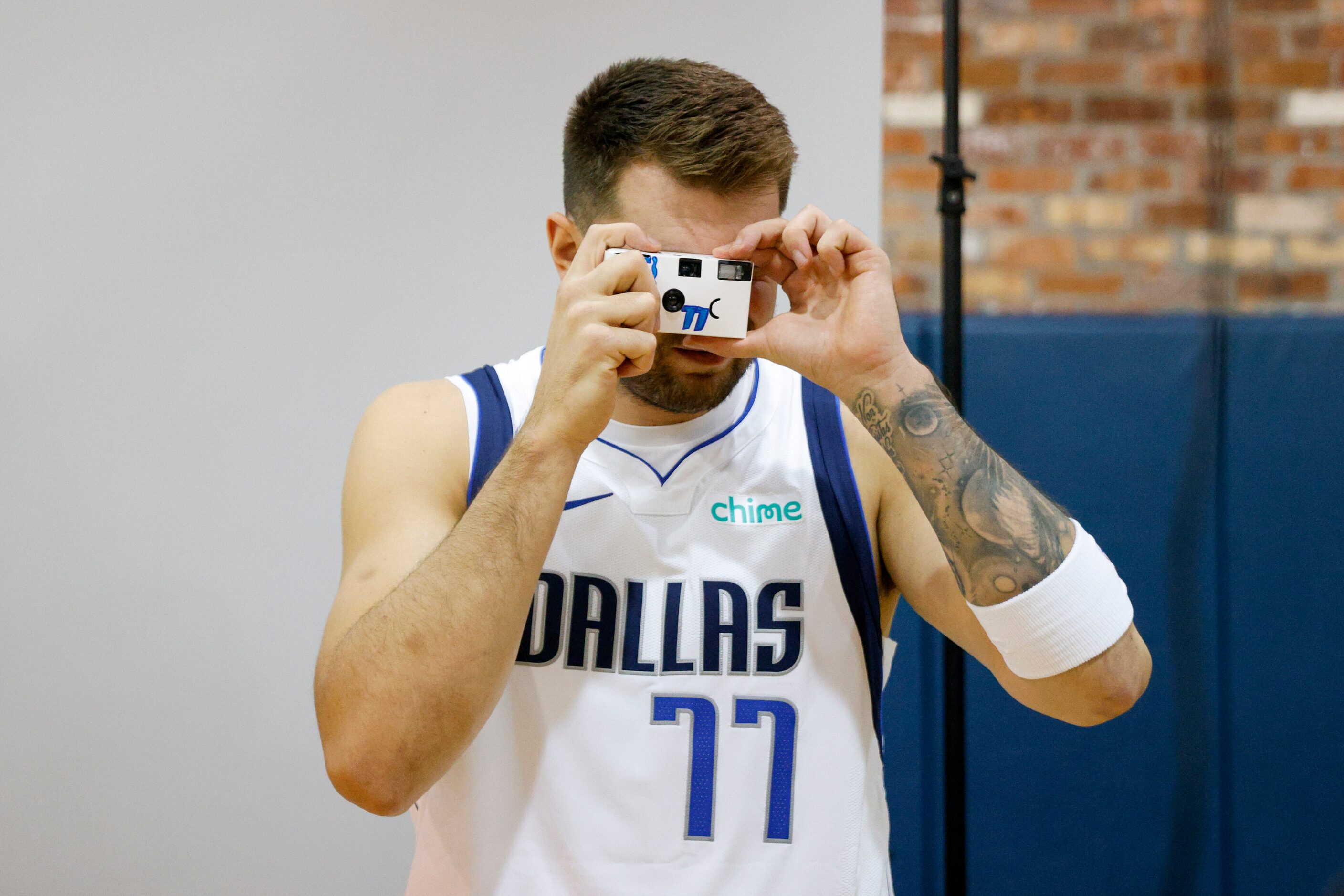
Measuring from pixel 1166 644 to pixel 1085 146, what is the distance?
96 cm

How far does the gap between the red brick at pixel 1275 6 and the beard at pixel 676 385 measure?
1460mm

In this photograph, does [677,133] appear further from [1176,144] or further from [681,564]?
[1176,144]

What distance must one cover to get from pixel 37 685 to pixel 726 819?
1.27 meters

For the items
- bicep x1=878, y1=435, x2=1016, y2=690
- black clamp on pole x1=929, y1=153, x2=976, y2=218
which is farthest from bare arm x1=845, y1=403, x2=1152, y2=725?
black clamp on pole x1=929, y1=153, x2=976, y2=218

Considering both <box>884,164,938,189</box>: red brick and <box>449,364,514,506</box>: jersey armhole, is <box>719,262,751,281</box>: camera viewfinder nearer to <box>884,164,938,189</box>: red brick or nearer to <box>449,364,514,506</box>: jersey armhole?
<box>449,364,514,506</box>: jersey armhole

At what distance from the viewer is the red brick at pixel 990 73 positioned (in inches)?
70.7

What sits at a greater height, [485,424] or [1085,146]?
[1085,146]

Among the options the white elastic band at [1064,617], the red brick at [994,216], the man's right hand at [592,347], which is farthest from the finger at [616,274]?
the red brick at [994,216]

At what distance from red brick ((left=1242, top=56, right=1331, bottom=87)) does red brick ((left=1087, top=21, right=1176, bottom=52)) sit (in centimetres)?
15

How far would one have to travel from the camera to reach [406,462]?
991 mm

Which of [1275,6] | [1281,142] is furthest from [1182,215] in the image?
[1275,6]

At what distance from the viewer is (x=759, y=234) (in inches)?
38.7

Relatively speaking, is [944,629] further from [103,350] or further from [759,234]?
[103,350]

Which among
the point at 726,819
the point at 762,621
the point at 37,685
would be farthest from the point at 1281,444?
the point at 37,685
